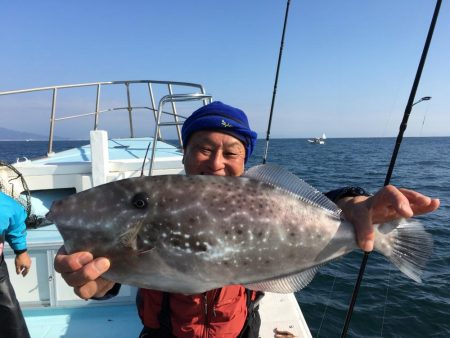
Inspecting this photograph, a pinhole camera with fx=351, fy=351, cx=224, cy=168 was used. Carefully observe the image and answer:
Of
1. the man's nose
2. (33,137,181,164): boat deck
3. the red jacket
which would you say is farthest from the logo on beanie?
(33,137,181,164): boat deck

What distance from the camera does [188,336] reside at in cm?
217

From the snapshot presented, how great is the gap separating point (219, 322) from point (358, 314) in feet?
18.6

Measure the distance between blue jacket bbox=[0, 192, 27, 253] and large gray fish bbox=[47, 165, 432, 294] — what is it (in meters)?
2.60

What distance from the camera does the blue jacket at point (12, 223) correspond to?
3.87 m

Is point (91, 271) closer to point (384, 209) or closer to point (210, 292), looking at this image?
point (210, 292)

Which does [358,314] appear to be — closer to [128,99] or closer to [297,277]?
[297,277]

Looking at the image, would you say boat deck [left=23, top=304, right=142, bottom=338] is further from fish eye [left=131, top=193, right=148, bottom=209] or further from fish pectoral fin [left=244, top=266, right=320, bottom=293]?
fish eye [left=131, top=193, right=148, bottom=209]

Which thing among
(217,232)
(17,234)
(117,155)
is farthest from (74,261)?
(117,155)

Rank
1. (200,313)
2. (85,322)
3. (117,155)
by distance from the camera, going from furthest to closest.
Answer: (117,155), (85,322), (200,313)

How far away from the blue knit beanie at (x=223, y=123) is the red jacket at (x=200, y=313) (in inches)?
39.1

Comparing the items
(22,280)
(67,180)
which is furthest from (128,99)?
(22,280)

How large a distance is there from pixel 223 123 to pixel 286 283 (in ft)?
3.41

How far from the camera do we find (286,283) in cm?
189

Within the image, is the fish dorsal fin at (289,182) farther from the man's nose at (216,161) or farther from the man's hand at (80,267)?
the man's hand at (80,267)
